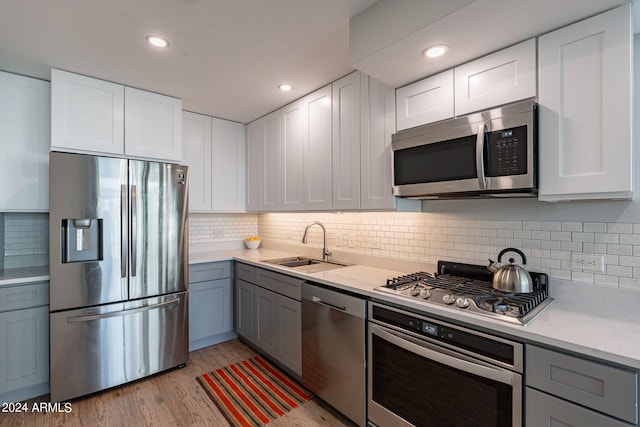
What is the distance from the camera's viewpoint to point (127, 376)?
2404 mm

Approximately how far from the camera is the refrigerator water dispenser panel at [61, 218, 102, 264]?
2.21 m

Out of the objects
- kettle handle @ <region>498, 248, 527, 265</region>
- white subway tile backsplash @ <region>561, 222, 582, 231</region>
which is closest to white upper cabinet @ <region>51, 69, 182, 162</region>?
kettle handle @ <region>498, 248, 527, 265</region>

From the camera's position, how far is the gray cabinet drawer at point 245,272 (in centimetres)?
291

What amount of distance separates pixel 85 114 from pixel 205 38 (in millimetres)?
1290

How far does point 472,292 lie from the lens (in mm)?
1611

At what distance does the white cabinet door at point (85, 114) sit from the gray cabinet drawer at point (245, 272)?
1493mm

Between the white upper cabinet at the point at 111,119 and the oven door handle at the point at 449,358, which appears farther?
the white upper cabinet at the point at 111,119

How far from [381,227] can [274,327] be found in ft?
4.15

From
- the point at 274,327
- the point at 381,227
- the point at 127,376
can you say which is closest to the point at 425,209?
the point at 381,227

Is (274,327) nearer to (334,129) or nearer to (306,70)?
(334,129)

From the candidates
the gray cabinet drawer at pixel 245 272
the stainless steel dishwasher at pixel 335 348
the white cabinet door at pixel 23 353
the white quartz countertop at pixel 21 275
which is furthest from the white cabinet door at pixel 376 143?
the white cabinet door at pixel 23 353

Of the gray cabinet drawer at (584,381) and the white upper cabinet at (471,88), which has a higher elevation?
the white upper cabinet at (471,88)

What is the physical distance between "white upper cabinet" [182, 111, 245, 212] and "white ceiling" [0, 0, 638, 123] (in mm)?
693

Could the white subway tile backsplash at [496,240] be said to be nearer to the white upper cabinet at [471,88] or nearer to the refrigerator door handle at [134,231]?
the white upper cabinet at [471,88]
